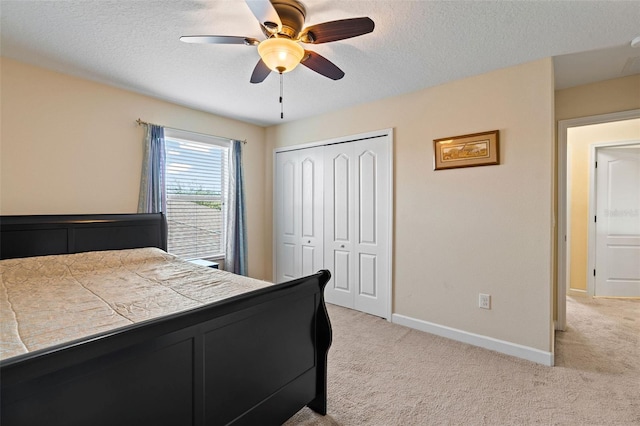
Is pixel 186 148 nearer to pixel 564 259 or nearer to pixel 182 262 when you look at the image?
pixel 182 262

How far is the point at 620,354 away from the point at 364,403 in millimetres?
2390

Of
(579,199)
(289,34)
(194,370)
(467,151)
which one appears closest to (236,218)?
(289,34)

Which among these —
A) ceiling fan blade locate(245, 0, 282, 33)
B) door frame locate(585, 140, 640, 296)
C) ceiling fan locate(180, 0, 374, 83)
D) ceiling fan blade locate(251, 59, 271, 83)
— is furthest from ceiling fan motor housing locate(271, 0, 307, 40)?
door frame locate(585, 140, 640, 296)

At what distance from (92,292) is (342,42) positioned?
2412 millimetres

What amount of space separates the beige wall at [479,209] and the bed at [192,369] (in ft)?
5.32

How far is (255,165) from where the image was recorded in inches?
178

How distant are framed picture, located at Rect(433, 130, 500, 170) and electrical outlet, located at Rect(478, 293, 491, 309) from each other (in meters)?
1.21

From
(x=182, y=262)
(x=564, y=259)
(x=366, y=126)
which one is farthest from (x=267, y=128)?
(x=564, y=259)

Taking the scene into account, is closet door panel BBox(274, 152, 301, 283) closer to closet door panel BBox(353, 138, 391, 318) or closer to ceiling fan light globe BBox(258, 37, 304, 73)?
closet door panel BBox(353, 138, 391, 318)

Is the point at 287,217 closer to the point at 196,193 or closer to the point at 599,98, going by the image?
the point at 196,193

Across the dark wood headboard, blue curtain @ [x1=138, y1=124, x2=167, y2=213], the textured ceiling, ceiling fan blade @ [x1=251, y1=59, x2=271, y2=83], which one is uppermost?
the textured ceiling

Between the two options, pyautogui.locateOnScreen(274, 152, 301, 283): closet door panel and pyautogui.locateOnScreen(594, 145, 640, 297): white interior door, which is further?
pyautogui.locateOnScreen(274, 152, 301, 283): closet door panel

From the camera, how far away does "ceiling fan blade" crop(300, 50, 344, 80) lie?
1.94 meters

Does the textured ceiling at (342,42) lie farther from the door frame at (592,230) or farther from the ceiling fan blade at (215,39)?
the door frame at (592,230)
